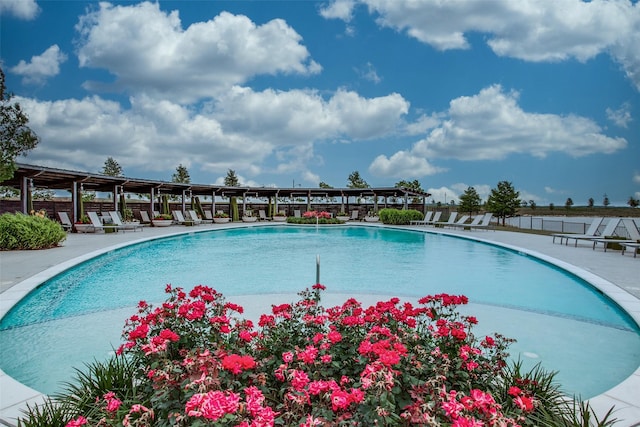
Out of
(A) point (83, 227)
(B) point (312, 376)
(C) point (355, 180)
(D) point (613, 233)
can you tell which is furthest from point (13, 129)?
(C) point (355, 180)

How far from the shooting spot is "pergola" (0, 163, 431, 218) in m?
14.8

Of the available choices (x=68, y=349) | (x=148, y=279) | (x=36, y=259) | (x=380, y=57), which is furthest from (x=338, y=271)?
(x=380, y=57)

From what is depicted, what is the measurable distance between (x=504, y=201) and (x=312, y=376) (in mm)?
29485

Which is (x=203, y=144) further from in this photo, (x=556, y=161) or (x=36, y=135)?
(x=556, y=161)

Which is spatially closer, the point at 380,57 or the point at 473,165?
the point at 380,57

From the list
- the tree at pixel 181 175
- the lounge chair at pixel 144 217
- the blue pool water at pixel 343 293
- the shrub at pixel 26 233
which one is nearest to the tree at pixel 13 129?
the shrub at pixel 26 233

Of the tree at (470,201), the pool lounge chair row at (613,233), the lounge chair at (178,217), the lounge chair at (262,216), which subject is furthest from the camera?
the tree at (470,201)

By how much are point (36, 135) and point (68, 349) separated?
12.5 metres

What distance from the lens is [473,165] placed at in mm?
29719

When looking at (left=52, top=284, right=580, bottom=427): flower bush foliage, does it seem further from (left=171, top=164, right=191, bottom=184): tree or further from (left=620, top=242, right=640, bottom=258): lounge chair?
(left=171, top=164, right=191, bottom=184): tree

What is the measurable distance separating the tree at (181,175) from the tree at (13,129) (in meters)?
42.4

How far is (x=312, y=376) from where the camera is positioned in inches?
76.0

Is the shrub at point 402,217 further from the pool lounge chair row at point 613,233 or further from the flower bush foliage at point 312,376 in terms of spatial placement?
the flower bush foliage at point 312,376

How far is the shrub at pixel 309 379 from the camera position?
1.46 m
